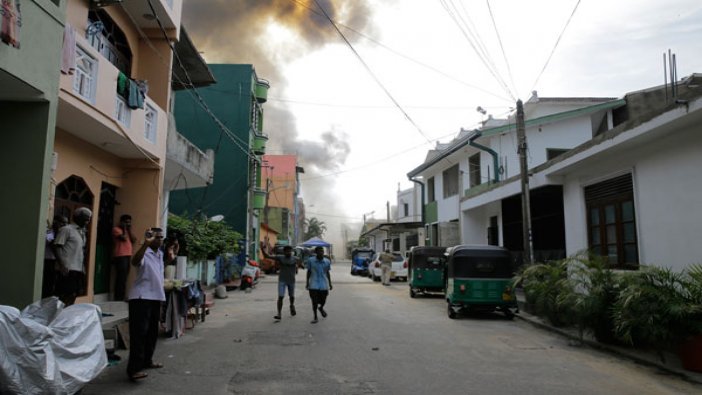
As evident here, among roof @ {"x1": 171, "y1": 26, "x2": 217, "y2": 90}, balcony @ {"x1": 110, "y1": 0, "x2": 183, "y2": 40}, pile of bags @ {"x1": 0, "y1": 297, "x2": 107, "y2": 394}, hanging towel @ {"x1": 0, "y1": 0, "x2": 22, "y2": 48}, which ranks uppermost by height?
roof @ {"x1": 171, "y1": 26, "x2": 217, "y2": 90}

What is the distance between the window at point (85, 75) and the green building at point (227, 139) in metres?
19.7

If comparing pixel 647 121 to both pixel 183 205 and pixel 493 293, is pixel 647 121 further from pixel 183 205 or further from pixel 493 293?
pixel 183 205

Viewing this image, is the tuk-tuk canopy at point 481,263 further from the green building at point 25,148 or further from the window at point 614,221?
the green building at point 25,148

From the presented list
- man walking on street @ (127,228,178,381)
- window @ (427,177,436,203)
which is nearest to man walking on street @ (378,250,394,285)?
window @ (427,177,436,203)

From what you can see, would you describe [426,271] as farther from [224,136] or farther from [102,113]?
[224,136]

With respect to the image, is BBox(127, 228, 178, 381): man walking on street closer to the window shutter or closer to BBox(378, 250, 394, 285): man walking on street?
the window shutter

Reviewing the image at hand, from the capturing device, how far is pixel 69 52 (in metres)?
7.51

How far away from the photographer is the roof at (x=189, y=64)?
13984mm

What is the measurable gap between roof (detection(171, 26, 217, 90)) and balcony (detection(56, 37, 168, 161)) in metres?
3.07

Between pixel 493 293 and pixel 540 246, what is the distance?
684 centimetres

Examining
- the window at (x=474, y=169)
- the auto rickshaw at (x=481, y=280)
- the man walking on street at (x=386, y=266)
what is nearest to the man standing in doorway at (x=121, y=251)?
the auto rickshaw at (x=481, y=280)

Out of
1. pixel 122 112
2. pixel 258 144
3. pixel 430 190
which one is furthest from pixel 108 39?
pixel 430 190

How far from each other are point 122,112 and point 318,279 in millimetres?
5397

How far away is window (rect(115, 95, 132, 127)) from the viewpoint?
957 cm
